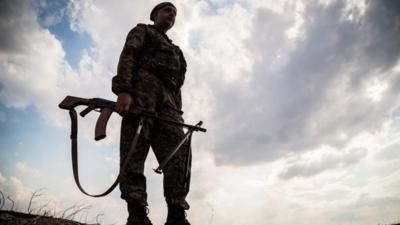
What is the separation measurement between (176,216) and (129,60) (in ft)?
6.62

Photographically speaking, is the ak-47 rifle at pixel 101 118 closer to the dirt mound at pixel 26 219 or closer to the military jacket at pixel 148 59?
the military jacket at pixel 148 59

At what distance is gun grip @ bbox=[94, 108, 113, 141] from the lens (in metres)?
3.55

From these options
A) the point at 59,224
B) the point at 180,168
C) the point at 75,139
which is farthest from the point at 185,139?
the point at 59,224

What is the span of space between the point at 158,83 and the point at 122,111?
0.71 meters

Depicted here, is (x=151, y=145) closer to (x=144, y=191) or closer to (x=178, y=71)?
(x=144, y=191)

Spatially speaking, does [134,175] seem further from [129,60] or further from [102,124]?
[129,60]

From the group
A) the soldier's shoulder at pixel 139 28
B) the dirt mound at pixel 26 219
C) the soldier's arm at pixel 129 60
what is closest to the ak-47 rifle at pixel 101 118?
the soldier's arm at pixel 129 60

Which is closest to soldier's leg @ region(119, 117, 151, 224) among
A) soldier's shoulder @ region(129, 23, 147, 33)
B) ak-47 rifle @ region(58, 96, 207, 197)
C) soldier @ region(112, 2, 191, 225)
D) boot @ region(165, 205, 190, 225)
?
soldier @ region(112, 2, 191, 225)

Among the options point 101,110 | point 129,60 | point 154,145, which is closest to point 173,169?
point 154,145

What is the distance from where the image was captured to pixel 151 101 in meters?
3.89

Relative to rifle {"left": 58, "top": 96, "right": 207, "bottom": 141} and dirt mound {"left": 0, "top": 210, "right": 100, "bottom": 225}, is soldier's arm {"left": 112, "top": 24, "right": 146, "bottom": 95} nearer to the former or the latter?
rifle {"left": 58, "top": 96, "right": 207, "bottom": 141}

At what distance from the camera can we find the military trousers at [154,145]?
3.46m

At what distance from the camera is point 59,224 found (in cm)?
396

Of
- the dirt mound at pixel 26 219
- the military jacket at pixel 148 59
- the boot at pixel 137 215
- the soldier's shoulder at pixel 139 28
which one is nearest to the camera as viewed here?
the boot at pixel 137 215
